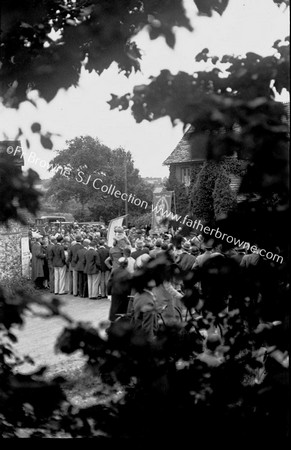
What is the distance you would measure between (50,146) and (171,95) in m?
0.57

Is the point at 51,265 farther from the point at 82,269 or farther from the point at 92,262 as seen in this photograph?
the point at 92,262

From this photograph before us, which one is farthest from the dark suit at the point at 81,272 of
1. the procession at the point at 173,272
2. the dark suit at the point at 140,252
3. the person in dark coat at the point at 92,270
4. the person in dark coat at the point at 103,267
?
the procession at the point at 173,272

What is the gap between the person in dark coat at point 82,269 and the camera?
52.0ft

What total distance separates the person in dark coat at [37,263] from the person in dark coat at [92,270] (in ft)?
8.65

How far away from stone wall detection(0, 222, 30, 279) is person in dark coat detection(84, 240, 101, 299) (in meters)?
2.91

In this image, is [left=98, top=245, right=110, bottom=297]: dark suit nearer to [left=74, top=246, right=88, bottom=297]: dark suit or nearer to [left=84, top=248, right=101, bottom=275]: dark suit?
[left=84, top=248, right=101, bottom=275]: dark suit

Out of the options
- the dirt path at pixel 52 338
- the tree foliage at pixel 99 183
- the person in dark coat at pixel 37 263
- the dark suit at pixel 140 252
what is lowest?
the dirt path at pixel 52 338

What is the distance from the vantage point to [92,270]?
15.5m

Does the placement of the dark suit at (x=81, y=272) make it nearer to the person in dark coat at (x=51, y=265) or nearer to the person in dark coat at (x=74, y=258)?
the person in dark coat at (x=74, y=258)

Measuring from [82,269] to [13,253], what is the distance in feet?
10.7

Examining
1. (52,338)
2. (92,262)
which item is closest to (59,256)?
(92,262)

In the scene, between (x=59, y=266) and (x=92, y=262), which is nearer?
(x=92, y=262)

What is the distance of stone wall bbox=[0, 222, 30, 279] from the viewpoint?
691 inches

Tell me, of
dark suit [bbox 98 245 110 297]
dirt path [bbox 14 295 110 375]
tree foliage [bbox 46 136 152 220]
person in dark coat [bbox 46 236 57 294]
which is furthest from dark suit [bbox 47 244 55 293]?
tree foliage [bbox 46 136 152 220]
